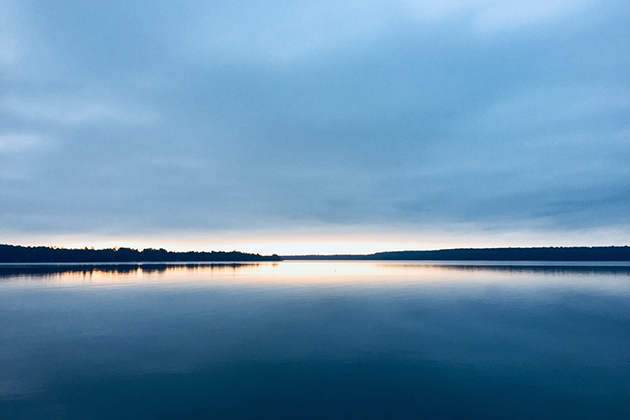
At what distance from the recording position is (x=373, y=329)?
849 inches

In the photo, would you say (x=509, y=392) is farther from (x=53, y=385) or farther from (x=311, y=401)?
(x=53, y=385)

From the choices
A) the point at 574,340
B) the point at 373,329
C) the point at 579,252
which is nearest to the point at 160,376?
the point at 373,329

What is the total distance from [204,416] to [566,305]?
35124 mm

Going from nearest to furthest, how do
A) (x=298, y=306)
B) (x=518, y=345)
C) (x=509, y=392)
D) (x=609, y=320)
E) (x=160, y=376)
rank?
(x=509, y=392)
(x=160, y=376)
(x=518, y=345)
(x=609, y=320)
(x=298, y=306)

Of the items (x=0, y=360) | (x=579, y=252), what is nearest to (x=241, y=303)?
(x=0, y=360)

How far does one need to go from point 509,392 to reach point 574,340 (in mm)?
10602

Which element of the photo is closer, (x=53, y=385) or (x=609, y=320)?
(x=53, y=385)

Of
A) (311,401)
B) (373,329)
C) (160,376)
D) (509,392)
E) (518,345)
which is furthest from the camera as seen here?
(373,329)

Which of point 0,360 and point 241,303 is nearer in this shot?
point 0,360

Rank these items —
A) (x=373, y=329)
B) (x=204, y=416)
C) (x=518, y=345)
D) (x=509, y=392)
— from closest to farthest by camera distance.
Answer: (x=204, y=416) → (x=509, y=392) → (x=518, y=345) → (x=373, y=329)

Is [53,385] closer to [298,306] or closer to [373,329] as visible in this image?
[373,329]

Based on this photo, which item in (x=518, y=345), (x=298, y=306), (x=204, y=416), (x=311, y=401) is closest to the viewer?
(x=204, y=416)

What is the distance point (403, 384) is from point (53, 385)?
1402cm

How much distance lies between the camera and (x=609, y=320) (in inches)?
977
